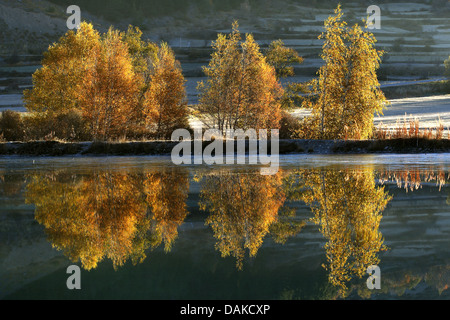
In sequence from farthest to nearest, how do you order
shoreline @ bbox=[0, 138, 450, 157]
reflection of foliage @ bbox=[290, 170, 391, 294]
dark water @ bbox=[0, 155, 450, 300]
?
shoreline @ bbox=[0, 138, 450, 157] → reflection of foliage @ bbox=[290, 170, 391, 294] → dark water @ bbox=[0, 155, 450, 300]

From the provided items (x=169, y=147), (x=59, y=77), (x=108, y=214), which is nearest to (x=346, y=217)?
(x=108, y=214)

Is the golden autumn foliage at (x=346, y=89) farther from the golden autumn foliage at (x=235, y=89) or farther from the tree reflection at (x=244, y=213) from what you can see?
the tree reflection at (x=244, y=213)

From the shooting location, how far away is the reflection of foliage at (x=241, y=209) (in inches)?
309

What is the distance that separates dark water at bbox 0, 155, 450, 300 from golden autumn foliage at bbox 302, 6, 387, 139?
18.4 metres

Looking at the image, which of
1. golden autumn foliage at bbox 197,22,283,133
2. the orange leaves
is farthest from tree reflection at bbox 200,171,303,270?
golden autumn foliage at bbox 197,22,283,133

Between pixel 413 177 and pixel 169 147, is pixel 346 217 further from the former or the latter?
pixel 169 147

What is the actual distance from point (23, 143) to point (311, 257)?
23.2 metres

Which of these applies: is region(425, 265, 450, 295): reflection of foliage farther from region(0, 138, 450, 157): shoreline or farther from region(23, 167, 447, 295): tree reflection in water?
region(0, 138, 450, 157): shoreline

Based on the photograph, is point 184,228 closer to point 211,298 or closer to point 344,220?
point 344,220

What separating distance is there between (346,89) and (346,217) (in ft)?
83.4

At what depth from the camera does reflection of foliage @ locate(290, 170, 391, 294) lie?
6.78 meters

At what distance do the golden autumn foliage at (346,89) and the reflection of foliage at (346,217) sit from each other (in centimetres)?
1788

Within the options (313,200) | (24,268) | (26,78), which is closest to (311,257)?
(24,268)

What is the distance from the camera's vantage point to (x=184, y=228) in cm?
900
